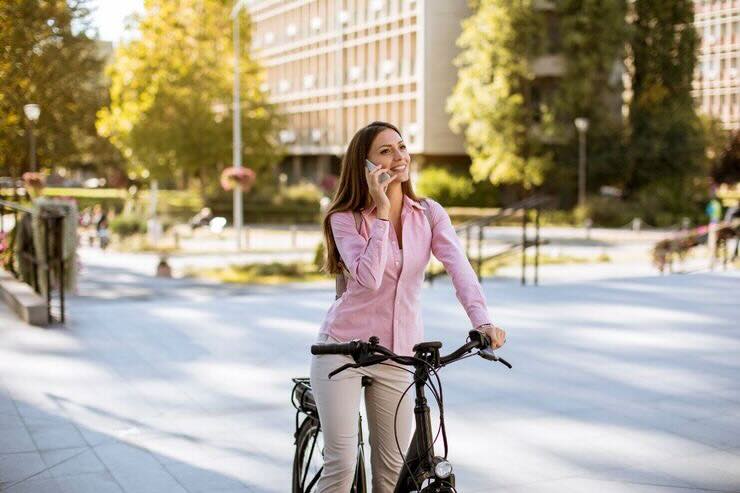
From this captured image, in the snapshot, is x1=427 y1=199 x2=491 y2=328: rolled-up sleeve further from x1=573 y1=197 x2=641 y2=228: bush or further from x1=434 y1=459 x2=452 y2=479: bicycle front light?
x1=573 y1=197 x2=641 y2=228: bush

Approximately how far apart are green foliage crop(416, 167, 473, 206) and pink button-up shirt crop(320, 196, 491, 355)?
5193 centimetres

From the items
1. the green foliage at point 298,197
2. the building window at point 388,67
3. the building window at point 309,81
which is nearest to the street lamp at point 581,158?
the building window at point 388,67

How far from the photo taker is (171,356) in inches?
375

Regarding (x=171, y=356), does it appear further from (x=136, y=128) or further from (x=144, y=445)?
(x=136, y=128)

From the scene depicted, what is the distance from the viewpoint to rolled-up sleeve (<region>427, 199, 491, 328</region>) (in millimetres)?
3774

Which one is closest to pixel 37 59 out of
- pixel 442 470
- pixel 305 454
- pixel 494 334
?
pixel 305 454

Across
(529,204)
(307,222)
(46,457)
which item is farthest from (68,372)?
(307,222)

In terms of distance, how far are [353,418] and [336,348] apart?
0.35 metres

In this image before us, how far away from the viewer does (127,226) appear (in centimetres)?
4269

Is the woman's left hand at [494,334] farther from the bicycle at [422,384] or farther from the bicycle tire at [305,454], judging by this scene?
the bicycle tire at [305,454]

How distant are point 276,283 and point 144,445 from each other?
1793 cm

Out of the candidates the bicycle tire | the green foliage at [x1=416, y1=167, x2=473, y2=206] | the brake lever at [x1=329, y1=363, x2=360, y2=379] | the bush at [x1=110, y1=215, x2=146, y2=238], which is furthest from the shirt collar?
the green foliage at [x1=416, y1=167, x2=473, y2=206]

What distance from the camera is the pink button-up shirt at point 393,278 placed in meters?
3.79

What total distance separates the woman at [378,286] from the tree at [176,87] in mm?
46188
